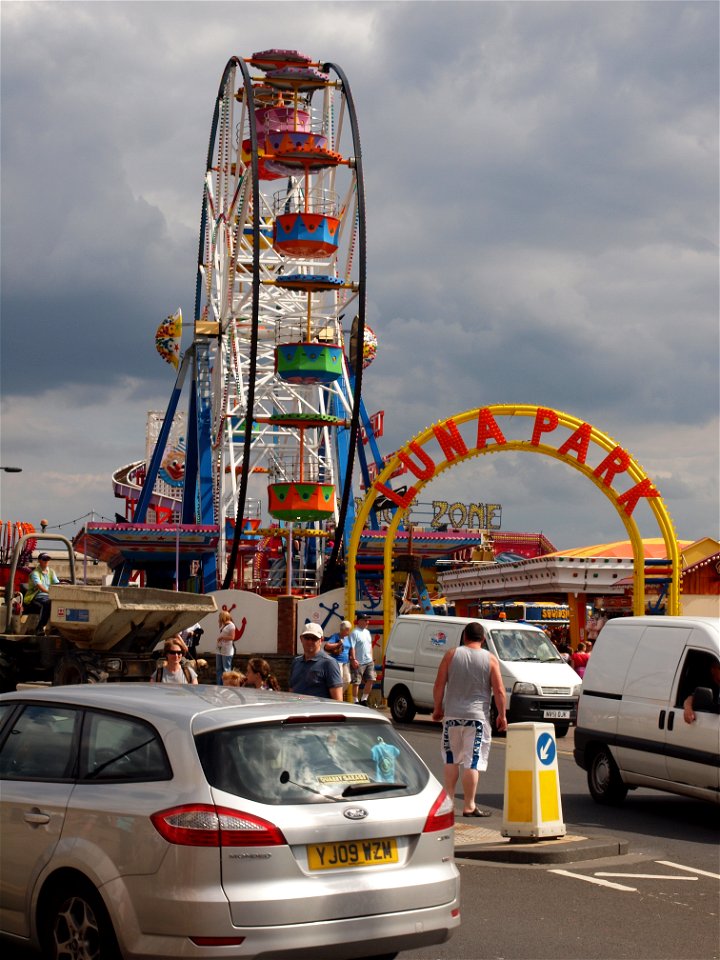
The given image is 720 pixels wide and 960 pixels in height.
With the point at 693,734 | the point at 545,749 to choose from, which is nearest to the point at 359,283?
the point at 693,734

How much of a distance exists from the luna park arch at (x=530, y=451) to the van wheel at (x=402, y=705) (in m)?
6.12

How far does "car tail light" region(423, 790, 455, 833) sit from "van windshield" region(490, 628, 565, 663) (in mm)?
14504

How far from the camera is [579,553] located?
3628cm

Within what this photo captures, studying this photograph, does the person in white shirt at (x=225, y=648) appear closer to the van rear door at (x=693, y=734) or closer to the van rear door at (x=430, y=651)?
the van rear door at (x=430, y=651)

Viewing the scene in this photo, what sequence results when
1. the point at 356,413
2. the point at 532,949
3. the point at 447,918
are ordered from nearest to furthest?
the point at 447,918 < the point at 532,949 < the point at 356,413

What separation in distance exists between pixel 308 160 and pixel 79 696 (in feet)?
131

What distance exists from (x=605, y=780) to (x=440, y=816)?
734 cm

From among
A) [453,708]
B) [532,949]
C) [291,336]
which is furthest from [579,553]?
[532,949]

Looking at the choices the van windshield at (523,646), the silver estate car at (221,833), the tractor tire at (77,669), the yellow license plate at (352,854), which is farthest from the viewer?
the van windshield at (523,646)

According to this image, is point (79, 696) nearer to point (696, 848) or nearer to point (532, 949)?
point (532, 949)

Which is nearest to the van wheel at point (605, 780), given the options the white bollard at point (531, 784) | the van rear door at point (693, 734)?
the van rear door at point (693, 734)

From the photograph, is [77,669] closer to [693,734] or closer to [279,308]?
[693,734]

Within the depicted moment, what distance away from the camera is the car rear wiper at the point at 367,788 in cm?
606

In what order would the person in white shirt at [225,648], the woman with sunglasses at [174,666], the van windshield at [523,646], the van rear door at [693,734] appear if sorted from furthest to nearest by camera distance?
1. the person in white shirt at [225,648]
2. the van windshield at [523,646]
3. the woman with sunglasses at [174,666]
4. the van rear door at [693,734]
